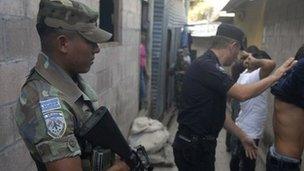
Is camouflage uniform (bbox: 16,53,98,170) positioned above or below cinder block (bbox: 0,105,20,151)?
above

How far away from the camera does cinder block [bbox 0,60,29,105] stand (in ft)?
7.03

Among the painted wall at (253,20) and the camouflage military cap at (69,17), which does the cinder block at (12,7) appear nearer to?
the camouflage military cap at (69,17)

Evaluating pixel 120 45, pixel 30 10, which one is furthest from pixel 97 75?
pixel 30 10

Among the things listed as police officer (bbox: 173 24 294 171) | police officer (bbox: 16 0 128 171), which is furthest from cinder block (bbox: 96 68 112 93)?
police officer (bbox: 16 0 128 171)

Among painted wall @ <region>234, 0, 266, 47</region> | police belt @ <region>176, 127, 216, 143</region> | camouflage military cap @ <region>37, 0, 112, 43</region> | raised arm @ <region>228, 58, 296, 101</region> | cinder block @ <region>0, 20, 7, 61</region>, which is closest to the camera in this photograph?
camouflage military cap @ <region>37, 0, 112, 43</region>

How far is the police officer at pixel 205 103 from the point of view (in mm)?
3350

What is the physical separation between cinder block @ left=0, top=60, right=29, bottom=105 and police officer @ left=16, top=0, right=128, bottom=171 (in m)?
0.52

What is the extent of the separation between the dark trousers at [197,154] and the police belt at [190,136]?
17 millimetres

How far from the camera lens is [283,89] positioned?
8.82 feet

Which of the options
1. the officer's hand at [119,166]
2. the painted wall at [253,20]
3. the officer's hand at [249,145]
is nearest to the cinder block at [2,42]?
the officer's hand at [119,166]

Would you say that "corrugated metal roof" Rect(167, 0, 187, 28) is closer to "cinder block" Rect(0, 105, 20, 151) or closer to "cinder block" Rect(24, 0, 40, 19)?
"cinder block" Rect(24, 0, 40, 19)

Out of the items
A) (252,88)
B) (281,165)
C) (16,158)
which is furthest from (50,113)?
(252,88)

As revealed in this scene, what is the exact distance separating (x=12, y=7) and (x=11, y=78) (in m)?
0.39

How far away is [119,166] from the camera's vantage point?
69.5 inches
